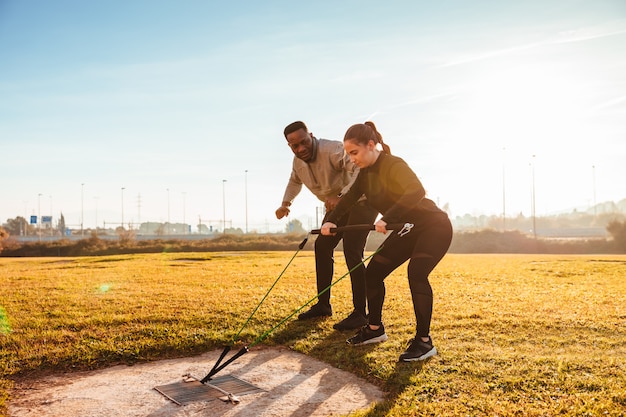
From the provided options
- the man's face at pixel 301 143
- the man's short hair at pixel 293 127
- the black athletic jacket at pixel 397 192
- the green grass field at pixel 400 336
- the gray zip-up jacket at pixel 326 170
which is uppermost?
the man's short hair at pixel 293 127

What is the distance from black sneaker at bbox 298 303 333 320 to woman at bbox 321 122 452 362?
1867 millimetres

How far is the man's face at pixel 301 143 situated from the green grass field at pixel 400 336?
81.6 inches

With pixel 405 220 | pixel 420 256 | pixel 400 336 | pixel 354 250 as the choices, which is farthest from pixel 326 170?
pixel 400 336

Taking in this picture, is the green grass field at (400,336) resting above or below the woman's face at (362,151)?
below

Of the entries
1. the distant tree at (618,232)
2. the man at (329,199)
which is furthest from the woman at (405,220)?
the distant tree at (618,232)

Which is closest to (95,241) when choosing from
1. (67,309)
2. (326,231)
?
(67,309)

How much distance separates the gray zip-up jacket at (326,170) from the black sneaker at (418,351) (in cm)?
209

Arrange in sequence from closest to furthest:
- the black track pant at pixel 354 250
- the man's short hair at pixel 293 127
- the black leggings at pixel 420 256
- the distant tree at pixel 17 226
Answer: the black leggings at pixel 420 256
the black track pant at pixel 354 250
the man's short hair at pixel 293 127
the distant tree at pixel 17 226

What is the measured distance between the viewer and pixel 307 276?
523 inches

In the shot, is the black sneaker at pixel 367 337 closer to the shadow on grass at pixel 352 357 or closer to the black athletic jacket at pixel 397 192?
the shadow on grass at pixel 352 357

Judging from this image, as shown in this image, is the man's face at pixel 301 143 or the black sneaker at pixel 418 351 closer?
the black sneaker at pixel 418 351

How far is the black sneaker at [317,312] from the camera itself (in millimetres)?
7156

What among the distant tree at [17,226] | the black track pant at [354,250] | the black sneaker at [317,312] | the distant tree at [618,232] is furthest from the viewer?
the distant tree at [17,226]

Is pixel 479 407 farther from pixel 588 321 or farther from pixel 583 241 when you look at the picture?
pixel 583 241
